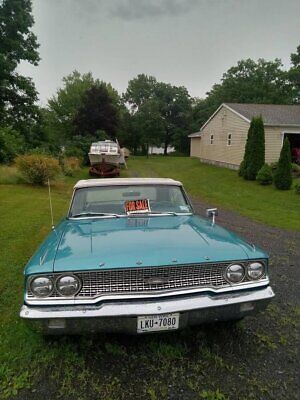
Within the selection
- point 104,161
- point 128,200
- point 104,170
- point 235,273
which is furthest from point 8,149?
point 235,273

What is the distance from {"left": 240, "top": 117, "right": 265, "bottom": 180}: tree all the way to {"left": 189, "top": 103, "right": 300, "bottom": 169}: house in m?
2.29

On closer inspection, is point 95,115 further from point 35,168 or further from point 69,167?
point 35,168

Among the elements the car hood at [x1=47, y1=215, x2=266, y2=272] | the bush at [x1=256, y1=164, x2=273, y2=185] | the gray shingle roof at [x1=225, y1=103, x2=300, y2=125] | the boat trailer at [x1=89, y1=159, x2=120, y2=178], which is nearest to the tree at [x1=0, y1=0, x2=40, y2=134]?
the boat trailer at [x1=89, y1=159, x2=120, y2=178]

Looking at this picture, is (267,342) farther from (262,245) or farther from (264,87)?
(264,87)

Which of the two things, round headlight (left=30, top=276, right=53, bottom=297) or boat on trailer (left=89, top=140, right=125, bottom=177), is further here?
boat on trailer (left=89, top=140, right=125, bottom=177)

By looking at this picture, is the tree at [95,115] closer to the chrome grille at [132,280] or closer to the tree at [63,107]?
the tree at [63,107]

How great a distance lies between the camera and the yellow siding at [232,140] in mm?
21109

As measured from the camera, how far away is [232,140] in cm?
2378

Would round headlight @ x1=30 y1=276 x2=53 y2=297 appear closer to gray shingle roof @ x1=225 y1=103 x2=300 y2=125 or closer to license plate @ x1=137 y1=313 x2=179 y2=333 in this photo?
license plate @ x1=137 y1=313 x2=179 y2=333

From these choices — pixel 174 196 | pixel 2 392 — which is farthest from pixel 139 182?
pixel 2 392

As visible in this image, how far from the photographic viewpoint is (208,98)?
2052 inches

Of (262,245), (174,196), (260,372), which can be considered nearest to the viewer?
(260,372)

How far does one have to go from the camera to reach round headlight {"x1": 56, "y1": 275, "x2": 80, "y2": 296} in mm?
2600

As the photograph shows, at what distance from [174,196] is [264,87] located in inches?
1937
